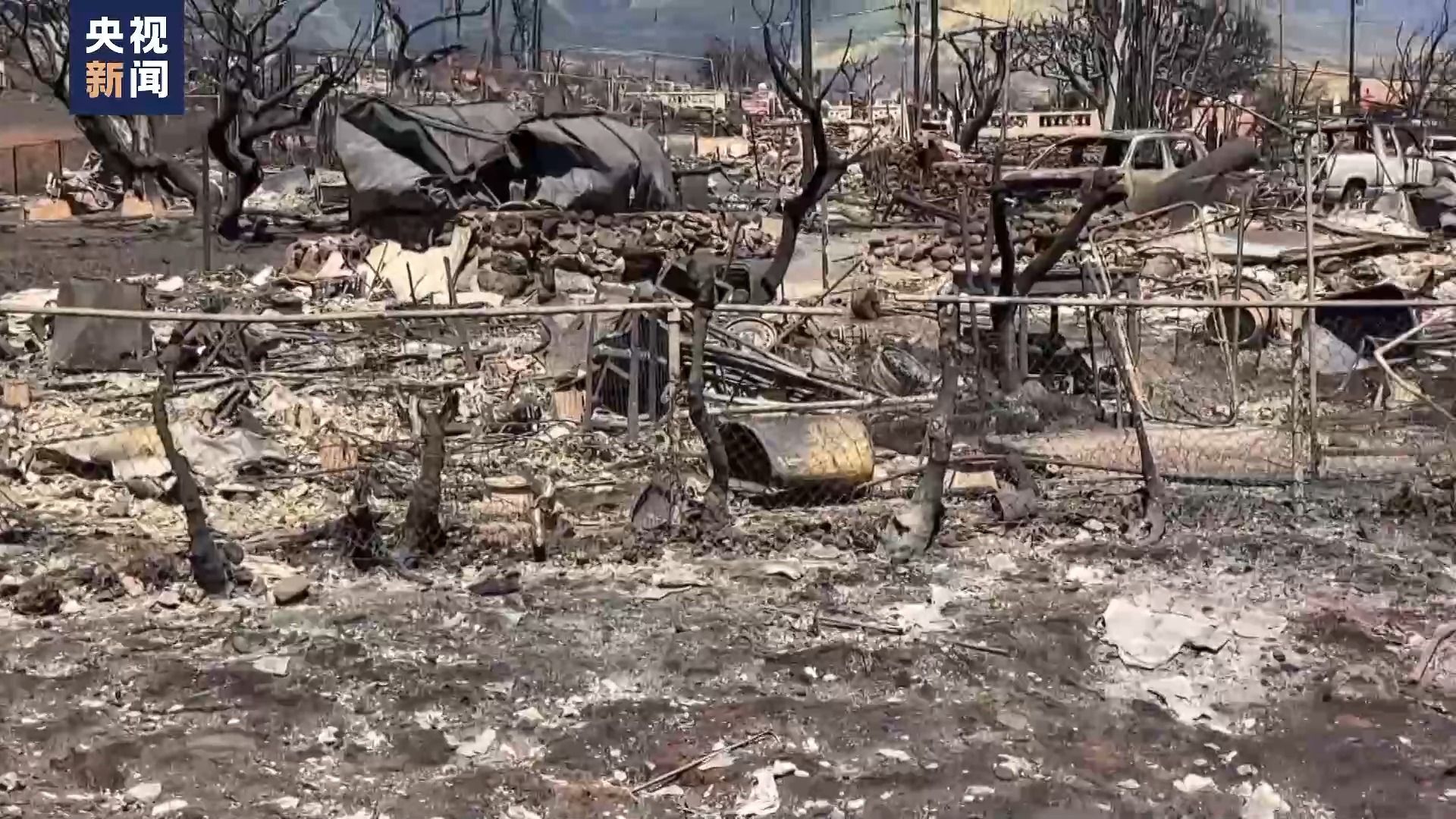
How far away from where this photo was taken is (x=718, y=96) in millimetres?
41906

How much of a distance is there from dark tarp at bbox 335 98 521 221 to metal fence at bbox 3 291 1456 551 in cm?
910

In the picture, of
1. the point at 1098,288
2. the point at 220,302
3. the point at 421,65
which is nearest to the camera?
the point at 1098,288

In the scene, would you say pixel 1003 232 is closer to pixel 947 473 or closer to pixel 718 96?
pixel 947 473

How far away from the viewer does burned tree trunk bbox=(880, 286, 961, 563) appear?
6.82 meters

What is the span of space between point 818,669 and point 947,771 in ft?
2.80

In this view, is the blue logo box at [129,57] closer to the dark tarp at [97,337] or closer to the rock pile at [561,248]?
the rock pile at [561,248]

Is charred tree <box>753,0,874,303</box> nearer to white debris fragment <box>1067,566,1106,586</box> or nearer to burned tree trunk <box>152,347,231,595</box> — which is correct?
white debris fragment <box>1067,566,1106,586</box>

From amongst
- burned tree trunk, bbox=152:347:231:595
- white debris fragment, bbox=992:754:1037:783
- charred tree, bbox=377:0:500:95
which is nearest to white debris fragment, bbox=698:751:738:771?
white debris fragment, bbox=992:754:1037:783

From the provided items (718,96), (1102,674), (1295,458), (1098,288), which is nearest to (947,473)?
(1295,458)

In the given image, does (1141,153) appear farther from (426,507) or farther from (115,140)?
(426,507)

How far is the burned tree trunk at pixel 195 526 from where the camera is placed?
6199mm

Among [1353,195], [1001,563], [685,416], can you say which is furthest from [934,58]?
[1001,563]

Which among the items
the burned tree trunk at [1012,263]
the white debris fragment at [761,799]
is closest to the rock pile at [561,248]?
the burned tree trunk at [1012,263]

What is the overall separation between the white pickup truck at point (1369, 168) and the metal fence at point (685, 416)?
32.8 feet
